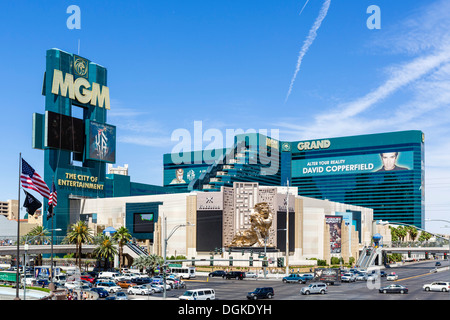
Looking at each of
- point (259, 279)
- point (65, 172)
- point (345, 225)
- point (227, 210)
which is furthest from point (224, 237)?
point (65, 172)

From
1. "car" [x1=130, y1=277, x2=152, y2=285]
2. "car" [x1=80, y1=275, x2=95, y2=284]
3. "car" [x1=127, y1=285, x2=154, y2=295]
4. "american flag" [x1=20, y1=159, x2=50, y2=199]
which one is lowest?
"car" [x1=80, y1=275, x2=95, y2=284]

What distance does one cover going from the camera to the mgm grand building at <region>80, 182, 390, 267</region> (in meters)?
113

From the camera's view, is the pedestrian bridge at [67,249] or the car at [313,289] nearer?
the car at [313,289]

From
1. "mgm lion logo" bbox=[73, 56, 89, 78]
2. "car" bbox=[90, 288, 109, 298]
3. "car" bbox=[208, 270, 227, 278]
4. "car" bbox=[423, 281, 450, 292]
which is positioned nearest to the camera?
"car" bbox=[90, 288, 109, 298]

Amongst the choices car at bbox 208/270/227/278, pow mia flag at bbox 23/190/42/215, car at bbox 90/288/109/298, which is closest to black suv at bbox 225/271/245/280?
car at bbox 208/270/227/278

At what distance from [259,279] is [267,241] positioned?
19340mm

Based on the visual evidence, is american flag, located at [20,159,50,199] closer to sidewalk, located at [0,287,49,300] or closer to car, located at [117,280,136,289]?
sidewalk, located at [0,287,49,300]

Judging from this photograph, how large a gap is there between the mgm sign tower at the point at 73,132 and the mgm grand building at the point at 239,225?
13408 mm

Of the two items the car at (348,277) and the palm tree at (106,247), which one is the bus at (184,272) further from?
the car at (348,277)

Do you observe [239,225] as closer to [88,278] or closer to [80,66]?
[88,278]

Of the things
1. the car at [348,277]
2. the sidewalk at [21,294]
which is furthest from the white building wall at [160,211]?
the sidewalk at [21,294]

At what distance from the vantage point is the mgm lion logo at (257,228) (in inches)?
4412

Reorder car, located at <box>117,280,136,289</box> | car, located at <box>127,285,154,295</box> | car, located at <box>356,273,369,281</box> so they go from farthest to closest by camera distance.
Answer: car, located at <box>356,273,369,281</box>
car, located at <box>117,280,136,289</box>
car, located at <box>127,285,154,295</box>
